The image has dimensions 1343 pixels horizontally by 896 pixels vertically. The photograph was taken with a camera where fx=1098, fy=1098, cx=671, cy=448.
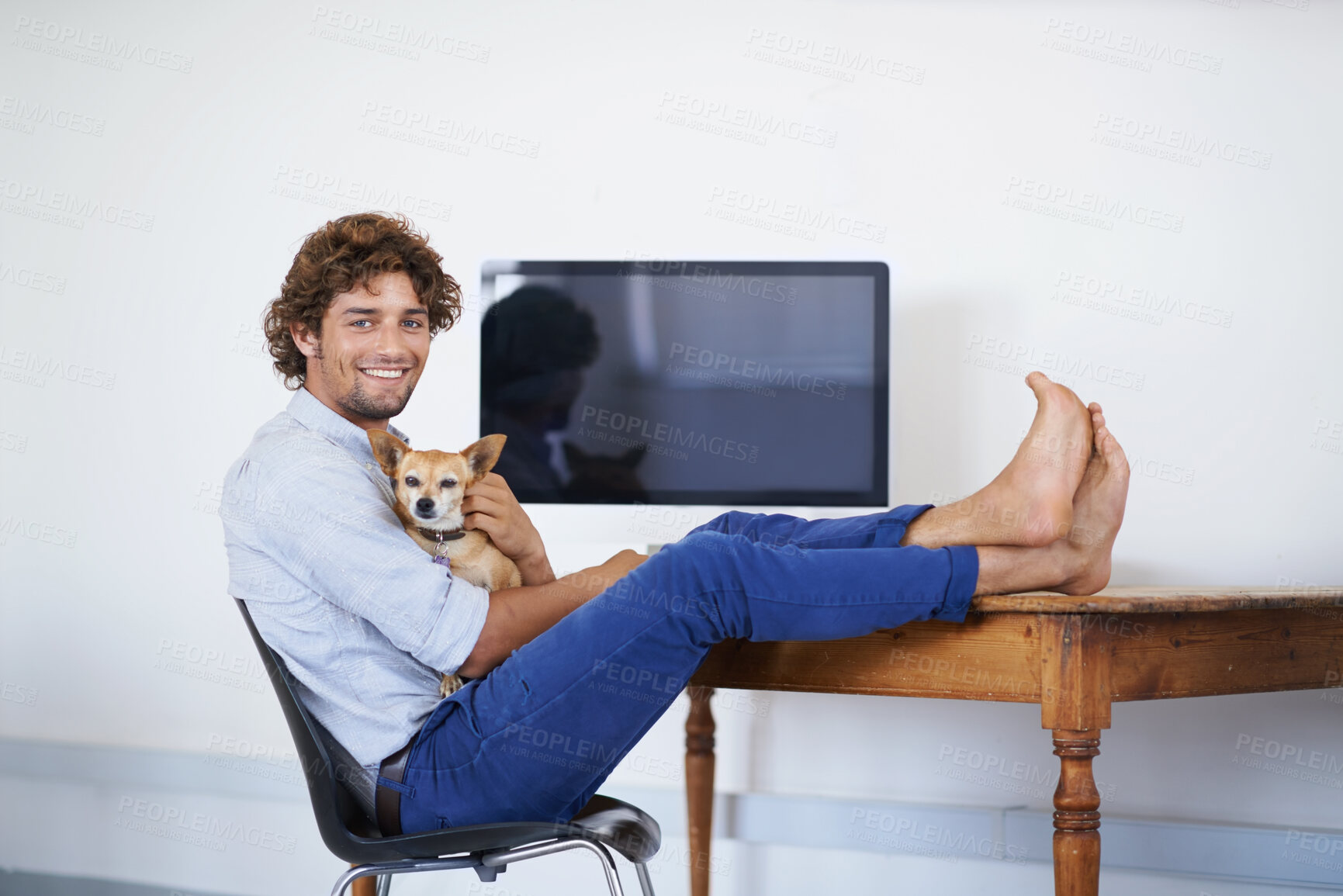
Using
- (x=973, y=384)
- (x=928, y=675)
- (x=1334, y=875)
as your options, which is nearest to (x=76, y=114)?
(x=973, y=384)

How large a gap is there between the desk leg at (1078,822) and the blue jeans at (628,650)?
0.68ft

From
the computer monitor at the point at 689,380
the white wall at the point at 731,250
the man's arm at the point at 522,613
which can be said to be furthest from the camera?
the white wall at the point at 731,250

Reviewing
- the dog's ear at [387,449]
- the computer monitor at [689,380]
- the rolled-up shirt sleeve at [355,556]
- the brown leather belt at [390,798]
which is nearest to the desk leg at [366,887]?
the brown leather belt at [390,798]

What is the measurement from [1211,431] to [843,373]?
2.60 ft

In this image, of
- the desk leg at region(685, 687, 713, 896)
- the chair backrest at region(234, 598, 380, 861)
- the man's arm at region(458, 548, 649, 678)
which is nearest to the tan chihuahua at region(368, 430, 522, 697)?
the man's arm at region(458, 548, 649, 678)

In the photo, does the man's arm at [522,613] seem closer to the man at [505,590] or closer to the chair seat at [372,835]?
the man at [505,590]

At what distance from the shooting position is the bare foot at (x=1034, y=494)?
1.34 m

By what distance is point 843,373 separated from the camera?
2023mm

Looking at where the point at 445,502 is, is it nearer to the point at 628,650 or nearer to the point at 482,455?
the point at 482,455

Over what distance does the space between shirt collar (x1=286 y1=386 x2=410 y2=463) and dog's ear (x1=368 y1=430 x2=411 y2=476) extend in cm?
3

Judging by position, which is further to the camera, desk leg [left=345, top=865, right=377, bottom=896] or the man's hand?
→ desk leg [left=345, top=865, right=377, bottom=896]

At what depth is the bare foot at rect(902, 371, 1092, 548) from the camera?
1.34 metres

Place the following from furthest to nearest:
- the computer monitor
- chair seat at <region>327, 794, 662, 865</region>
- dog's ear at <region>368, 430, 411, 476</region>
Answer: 1. the computer monitor
2. dog's ear at <region>368, 430, 411, 476</region>
3. chair seat at <region>327, 794, 662, 865</region>

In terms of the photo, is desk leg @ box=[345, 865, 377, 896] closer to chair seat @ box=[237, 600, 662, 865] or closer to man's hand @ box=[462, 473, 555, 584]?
chair seat @ box=[237, 600, 662, 865]
